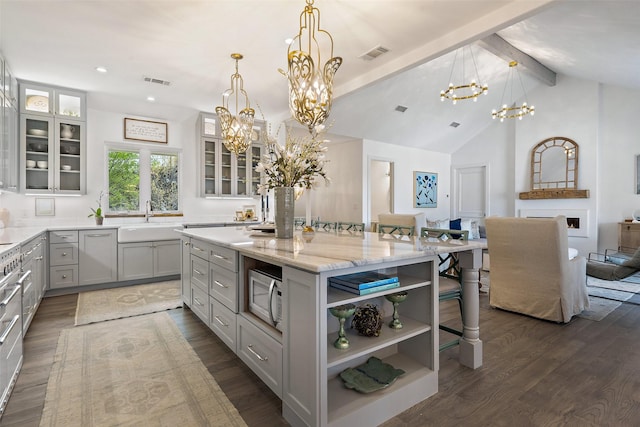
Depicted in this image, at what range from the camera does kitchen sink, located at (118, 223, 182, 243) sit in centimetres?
454

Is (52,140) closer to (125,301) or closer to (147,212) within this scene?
(147,212)

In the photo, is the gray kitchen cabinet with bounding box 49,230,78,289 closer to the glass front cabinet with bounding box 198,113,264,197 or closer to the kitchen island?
the glass front cabinet with bounding box 198,113,264,197

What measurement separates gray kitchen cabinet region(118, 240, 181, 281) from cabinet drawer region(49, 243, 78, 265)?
0.51 meters

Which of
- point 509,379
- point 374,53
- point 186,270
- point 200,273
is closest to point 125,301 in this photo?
point 186,270

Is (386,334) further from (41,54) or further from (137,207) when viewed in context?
(137,207)

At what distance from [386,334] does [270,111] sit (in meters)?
4.77

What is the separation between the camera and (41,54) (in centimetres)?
344

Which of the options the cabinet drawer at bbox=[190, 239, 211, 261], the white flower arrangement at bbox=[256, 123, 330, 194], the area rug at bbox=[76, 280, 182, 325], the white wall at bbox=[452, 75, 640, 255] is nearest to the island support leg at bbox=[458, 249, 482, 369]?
the white flower arrangement at bbox=[256, 123, 330, 194]

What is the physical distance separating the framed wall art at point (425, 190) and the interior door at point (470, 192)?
2.71ft

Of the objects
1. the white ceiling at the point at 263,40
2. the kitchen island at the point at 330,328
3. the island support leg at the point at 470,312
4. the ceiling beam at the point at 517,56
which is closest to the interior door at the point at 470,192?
the ceiling beam at the point at 517,56

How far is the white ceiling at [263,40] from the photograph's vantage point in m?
2.70

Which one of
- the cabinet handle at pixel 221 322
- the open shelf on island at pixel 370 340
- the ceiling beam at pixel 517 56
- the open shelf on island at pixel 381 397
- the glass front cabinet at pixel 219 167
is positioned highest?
the ceiling beam at pixel 517 56

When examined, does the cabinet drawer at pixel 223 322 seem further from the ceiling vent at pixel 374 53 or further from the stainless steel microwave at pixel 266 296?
the ceiling vent at pixel 374 53

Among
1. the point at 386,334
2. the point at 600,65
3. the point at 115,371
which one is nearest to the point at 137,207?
the point at 115,371
